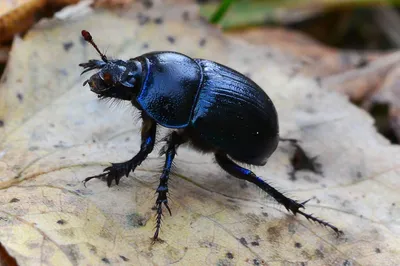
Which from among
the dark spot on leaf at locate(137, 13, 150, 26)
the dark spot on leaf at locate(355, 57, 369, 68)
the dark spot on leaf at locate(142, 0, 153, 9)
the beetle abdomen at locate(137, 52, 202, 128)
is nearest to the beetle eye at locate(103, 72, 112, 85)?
the beetle abdomen at locate(137, 52, 202, 128)

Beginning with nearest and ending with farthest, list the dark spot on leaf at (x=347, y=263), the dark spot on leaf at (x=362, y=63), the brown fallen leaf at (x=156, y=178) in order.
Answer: the brown fallen leaf at (x=156, y=178), the dark spot on leaf at (x=347, y=263), the dark spot on leaf at (x=362, y=63)

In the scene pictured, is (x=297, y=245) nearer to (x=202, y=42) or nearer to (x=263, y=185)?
(x=263, y=185)

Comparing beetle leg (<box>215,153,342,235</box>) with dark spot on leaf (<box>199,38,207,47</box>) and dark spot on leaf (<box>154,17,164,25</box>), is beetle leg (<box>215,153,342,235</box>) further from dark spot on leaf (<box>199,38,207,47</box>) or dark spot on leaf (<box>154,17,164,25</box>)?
dark spot on leaf (<box>154,17,164,25</box>)

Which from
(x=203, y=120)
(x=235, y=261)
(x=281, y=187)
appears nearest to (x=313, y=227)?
(x=281, y=187)

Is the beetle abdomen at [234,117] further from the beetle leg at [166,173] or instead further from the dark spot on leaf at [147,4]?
the dark spot on leaf at [147,4]

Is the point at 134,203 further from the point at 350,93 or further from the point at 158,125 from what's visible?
the point at 350,93

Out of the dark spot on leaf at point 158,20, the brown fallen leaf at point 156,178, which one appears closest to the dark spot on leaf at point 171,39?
the brown fallen leaf at point 156,178
